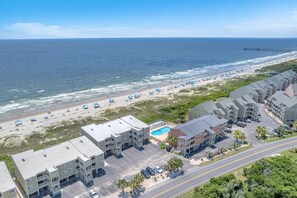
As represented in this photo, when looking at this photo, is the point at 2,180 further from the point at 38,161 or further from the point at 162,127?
the point at 162,127

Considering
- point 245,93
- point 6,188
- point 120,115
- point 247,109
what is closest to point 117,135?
point 6,188

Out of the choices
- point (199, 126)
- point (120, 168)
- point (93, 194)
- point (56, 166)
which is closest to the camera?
point (93, 194)

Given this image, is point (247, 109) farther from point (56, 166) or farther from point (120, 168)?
point (56, 166)

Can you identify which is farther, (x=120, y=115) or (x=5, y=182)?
(x=120, y=115)

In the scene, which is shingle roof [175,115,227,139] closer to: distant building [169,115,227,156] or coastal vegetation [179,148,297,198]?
distant building [169,115,227,156]

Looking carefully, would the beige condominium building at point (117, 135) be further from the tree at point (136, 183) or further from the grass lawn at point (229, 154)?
the grass lawn at point (229, 154)

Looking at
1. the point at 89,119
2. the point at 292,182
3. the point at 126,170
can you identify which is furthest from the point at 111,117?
the point at 292,182
